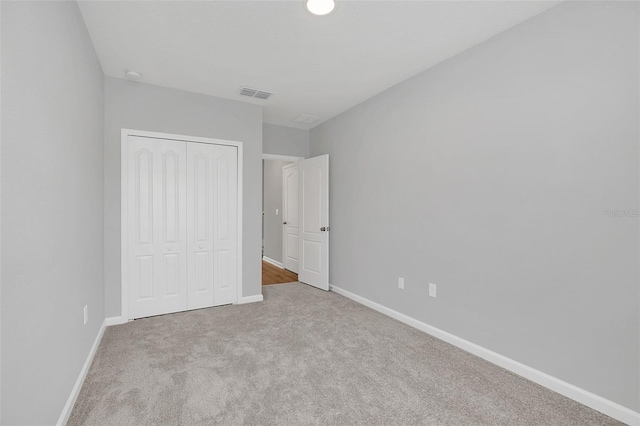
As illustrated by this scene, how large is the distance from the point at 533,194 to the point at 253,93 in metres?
3.10

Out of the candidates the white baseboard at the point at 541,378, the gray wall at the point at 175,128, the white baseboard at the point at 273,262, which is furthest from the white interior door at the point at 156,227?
the white baseboard at the point at 273,262

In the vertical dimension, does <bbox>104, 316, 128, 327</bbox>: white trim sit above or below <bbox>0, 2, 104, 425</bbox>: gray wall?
below

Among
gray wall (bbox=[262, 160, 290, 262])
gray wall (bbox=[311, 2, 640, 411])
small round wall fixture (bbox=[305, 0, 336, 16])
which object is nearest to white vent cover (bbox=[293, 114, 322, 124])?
gray wall (bbox=[311, 2, 640, 411])

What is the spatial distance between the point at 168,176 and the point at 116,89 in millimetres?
1044

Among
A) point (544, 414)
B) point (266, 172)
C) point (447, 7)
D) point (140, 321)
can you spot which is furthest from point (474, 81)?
point (266, 172)

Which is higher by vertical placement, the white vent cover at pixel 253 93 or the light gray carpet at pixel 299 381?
the white vent cover at pixel 253 93

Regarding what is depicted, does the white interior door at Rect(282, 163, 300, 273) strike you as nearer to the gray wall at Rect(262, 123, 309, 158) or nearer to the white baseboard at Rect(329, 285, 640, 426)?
the gray wall at Rect(262, 123, 309, 158)

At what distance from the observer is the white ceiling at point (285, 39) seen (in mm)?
2176

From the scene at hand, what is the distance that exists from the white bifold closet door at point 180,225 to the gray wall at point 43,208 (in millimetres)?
1066

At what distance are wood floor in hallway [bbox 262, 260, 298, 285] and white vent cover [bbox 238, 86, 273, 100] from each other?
118 inches

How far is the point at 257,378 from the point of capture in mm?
2201

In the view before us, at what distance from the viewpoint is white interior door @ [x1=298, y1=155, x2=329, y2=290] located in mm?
4555

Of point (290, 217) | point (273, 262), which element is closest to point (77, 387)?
point (290, 217)

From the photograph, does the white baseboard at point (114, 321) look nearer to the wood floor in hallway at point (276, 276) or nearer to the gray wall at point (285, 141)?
the wood floor in hallway at point (276, 276)
